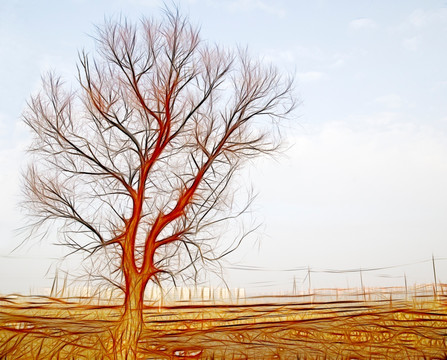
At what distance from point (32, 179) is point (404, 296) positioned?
13.9ft

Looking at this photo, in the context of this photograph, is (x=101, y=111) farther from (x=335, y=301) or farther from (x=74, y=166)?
(x=335, y=301)

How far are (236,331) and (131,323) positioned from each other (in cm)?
107

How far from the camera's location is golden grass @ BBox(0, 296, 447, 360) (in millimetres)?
4793

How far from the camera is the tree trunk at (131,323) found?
459 cm

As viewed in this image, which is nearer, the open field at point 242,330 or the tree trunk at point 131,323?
the tree trunk at point 131,323

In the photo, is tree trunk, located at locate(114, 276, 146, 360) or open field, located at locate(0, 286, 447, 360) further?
open field, located at locate(0, 286, 447, 360)

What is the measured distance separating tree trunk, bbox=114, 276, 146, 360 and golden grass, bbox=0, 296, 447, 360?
0.09 m

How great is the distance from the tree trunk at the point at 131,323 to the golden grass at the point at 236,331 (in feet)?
0.30

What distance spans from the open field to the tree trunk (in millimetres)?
86

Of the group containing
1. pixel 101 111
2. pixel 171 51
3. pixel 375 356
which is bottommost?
pixel 375 356

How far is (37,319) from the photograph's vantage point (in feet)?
16.6

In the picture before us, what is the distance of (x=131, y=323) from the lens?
4.63 metres

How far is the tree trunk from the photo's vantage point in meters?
4.59

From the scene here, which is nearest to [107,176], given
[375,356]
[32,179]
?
[32,179]
